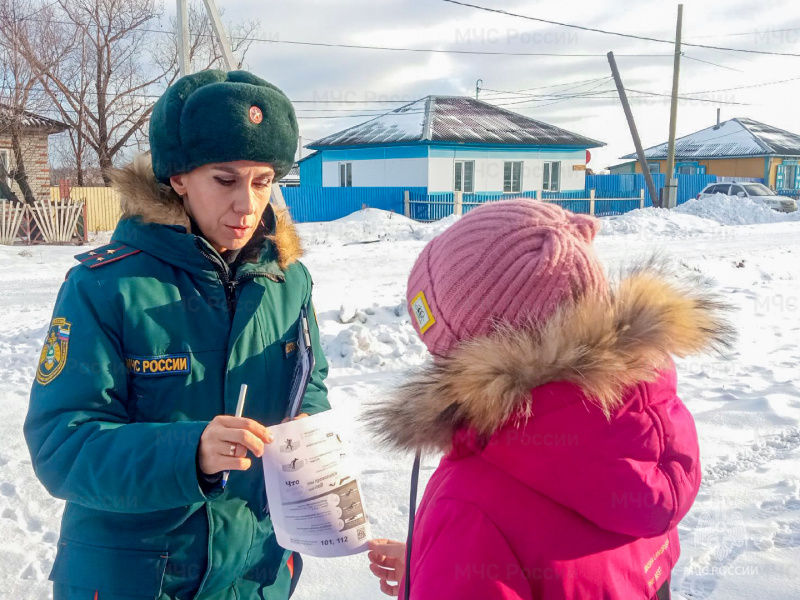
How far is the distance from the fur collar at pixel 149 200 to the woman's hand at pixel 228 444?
1.86ft

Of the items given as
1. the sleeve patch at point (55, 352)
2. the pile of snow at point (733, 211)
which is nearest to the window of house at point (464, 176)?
the pile of snow at point (733, 211)

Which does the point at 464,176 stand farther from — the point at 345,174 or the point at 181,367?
the point at 181,367

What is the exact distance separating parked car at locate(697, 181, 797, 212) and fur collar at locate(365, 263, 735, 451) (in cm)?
2773

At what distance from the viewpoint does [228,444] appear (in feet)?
4.55

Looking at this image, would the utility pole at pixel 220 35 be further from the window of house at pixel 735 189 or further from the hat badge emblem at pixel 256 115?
the window of house at pixel 735 189

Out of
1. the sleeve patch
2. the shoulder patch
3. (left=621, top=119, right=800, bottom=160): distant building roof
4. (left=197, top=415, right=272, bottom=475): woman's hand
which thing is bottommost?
(left=197, top=415, right=272, bottom=475): woman's hand

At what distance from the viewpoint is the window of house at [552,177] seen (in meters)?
30.1

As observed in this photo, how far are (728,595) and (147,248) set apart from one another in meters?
2.54

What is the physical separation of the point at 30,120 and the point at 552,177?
21027 mm

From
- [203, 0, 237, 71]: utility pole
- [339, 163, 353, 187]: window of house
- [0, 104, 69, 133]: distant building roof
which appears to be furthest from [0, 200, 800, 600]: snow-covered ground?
[339, 163, 353, 187]: window of house

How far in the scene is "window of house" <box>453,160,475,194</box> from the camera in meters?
27.8

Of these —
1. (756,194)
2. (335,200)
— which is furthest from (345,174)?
(756,194)

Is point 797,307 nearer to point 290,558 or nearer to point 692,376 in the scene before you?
point 692,376

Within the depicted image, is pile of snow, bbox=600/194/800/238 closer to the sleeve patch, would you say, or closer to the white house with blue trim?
the white house with blue trim
